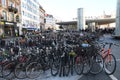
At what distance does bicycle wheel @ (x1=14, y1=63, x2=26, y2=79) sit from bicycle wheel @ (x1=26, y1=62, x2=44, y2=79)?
172mm

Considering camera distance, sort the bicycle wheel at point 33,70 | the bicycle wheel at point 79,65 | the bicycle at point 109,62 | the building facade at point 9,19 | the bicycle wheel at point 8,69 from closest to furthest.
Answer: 1. the bicycle wheel at point 8,69
2. the bicycle wheel at point 33,70
3. the bicycle wheel at point 79,65
4. the bicycle at point 109,62
5. the building facade at point 9,19

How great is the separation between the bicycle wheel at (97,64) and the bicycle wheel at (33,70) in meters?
1.90

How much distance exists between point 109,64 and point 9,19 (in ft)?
123

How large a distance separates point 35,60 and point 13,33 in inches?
1490

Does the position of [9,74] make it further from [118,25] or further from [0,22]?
[0,22]

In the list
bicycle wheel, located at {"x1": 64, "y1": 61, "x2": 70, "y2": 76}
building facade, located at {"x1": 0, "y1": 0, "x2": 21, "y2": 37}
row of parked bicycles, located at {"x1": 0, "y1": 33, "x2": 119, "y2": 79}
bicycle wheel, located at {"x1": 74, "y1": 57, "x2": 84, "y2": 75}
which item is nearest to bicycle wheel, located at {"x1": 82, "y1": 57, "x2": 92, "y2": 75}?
row of parked bicycles, located at {"x1": 0, "y1": 33, "x2": 119, "y2": 79}

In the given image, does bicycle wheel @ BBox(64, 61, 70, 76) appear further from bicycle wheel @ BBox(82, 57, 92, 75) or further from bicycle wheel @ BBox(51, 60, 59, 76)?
bicycle wheel @ BBox(82, 57, 92, 75)

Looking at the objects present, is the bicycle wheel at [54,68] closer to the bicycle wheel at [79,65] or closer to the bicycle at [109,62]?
the bicycle wheel at [79,65]

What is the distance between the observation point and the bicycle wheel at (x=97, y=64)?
23.5ft

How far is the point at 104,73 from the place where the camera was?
→ 23.3 feet

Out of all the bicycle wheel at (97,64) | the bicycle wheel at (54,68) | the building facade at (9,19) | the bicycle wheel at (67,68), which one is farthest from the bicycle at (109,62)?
the building facade at (9,19)

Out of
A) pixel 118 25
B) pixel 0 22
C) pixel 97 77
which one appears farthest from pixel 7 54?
pixel 0 22

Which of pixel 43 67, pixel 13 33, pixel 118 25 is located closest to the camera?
pixel 43 67

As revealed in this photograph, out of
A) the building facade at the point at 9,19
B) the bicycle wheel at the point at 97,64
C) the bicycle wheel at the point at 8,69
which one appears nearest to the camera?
the bicycle wheel at the point at 8,69
